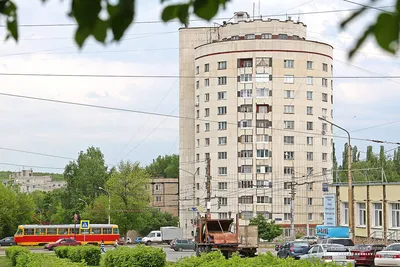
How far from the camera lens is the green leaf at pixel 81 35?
11.1ft

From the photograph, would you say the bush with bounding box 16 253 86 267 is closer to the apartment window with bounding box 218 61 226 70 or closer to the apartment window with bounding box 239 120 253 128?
the apartment window with bounding box 239 120 253 128

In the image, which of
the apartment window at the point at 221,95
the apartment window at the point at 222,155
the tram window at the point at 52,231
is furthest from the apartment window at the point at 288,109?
the tram window at the point at 52,231

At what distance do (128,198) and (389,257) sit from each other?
6405cm

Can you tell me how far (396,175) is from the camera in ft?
344

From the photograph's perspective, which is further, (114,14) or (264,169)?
(264,169)

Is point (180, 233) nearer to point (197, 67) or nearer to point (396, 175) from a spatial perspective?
point (197, 67)

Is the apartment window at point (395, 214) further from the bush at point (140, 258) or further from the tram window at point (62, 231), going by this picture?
the tram window at point (62, 231)

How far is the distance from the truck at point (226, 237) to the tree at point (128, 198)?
49407 mm

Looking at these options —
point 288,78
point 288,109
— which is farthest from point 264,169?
point 288,78

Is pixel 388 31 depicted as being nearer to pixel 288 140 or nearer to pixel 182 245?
pixel 182 245

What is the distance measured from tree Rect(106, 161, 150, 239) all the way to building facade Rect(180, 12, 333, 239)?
829 cm

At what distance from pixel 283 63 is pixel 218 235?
50.1 m

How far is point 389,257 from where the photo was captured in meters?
37.0

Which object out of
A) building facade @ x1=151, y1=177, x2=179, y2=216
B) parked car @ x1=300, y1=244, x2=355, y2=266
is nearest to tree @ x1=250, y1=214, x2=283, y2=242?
parked car @ x1=300, y1=244, x2=355, y2=266
